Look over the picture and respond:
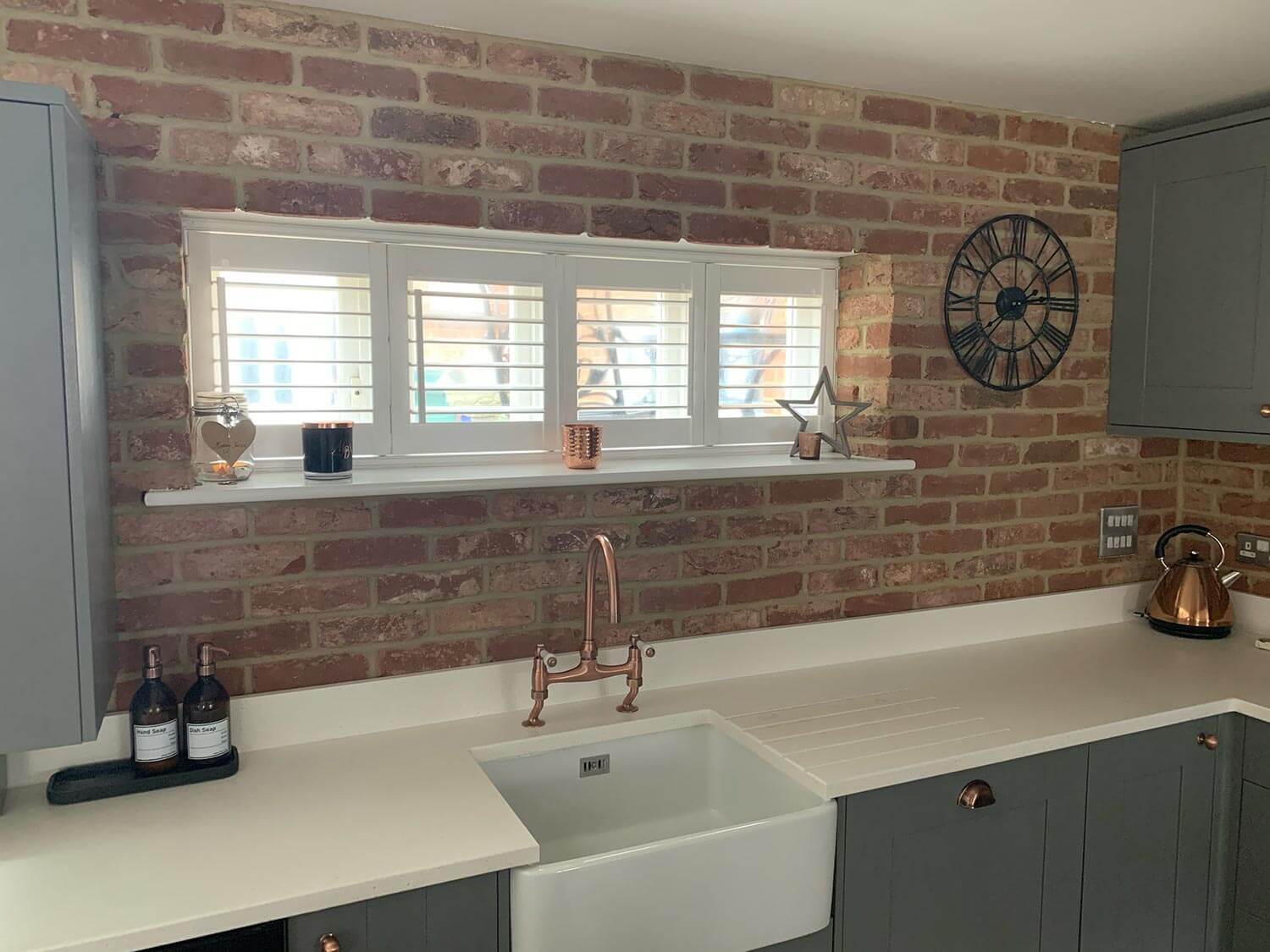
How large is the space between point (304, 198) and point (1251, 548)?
2.68m

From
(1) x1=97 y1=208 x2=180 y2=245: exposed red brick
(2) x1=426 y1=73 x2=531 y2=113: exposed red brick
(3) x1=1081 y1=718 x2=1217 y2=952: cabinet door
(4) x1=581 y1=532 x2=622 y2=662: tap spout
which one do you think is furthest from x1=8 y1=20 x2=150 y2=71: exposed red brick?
(3) x1=1081 y1=718 x2=1217 y2=952: cabinet door

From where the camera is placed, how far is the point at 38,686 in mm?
1432

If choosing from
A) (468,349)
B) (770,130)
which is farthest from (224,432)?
(770,130)

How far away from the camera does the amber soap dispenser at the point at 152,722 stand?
5.51 ft

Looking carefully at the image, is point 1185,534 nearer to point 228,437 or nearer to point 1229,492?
point 1229,492

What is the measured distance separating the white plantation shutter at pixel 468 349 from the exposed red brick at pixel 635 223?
0.16 meters

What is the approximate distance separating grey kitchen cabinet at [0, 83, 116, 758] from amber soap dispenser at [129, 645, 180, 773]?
194mm

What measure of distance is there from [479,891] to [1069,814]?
1.28 m

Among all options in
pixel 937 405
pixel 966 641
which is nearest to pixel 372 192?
pixel 937 405

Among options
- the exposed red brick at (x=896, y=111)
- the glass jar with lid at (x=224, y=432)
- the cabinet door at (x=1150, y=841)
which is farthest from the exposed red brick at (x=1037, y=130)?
the glass jar with lid at (x=224, y=432)

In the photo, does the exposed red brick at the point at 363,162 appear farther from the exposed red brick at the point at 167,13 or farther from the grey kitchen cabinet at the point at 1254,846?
the grey kitchen cabinet at the point at 1254,846

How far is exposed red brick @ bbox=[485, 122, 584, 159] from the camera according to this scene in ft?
6.45

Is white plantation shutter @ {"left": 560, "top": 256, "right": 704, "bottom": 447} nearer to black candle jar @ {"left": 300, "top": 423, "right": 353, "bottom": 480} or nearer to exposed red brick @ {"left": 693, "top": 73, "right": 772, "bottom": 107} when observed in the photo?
exposed red brick @ {"left": 693, "top": 73, "right": 772, "bottom": 107}

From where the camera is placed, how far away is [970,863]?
75.1 inches
